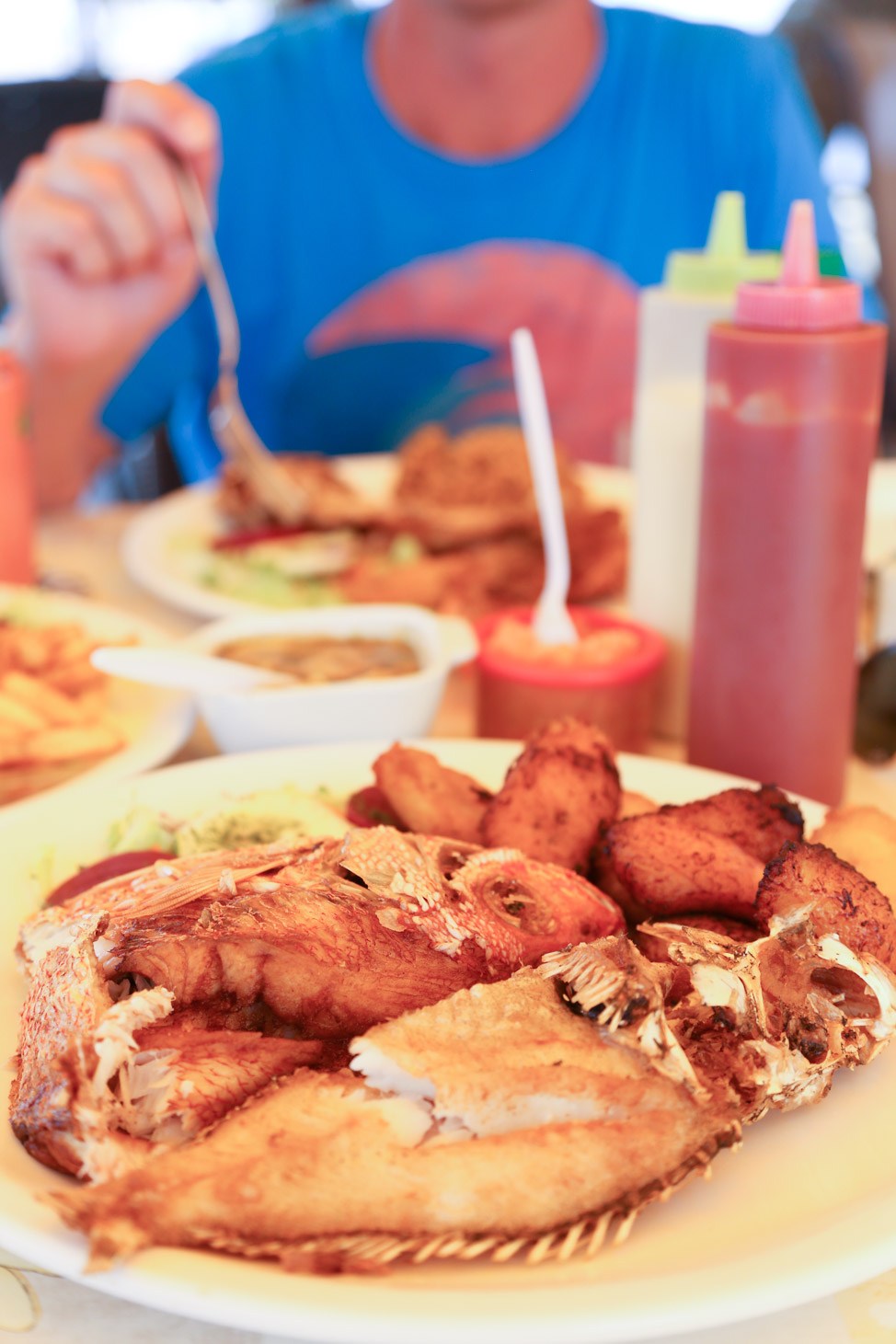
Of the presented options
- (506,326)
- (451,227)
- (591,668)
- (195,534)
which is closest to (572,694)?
(591,668)

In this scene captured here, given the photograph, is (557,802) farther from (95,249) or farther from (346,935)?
(95,249)

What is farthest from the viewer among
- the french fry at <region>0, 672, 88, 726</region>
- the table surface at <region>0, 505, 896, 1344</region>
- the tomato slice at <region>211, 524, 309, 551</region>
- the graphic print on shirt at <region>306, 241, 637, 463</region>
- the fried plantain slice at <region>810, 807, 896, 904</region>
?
the graphic print on shirt at <region>306, 241, 637, 463</region>

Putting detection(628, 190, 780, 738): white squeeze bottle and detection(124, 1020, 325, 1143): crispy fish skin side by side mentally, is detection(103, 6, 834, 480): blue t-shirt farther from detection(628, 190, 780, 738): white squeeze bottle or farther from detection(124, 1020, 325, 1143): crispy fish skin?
detection(124, 1020, 325, 1143): crispy fish skin

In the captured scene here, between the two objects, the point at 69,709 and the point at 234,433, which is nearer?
the point at 69,709

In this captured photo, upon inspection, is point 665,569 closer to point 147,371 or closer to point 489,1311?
point 489,1311

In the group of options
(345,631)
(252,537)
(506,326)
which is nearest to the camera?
(345,631)

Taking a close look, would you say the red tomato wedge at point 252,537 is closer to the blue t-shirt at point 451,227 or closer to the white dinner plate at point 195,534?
the white dinner plate at point 195,534

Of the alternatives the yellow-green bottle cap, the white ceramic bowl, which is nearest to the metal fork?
the white ceramic bowl
